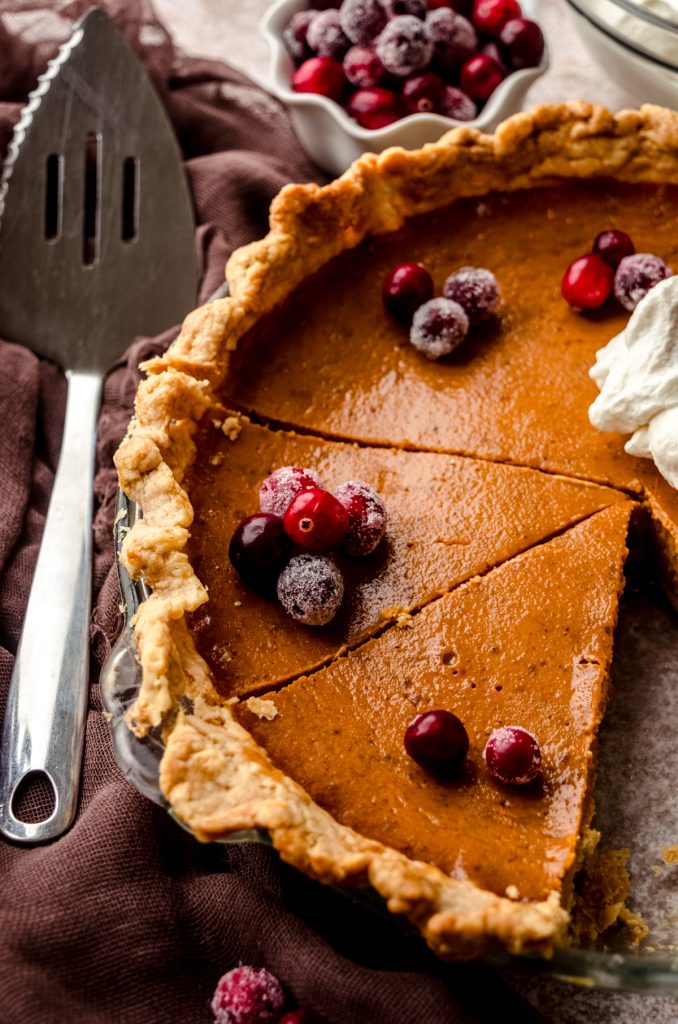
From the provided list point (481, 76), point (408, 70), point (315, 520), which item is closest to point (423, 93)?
point (408, 70)

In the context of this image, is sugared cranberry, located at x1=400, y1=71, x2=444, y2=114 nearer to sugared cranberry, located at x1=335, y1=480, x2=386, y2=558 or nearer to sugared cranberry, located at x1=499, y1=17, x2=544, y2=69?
sugared cranberry, located at x1=499, y1=17, x2=544, y2=69

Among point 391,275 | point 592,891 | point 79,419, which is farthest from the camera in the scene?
point 79,419

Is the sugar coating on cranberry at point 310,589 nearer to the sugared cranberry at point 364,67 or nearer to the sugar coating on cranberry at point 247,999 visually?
the sugar coating on cranberry at point 247,999

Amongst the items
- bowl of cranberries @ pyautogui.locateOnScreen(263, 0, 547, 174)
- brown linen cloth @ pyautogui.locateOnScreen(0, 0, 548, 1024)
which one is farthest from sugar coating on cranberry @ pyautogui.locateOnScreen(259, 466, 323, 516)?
bowl of cranberries @ pyautogui.locateOnScreen(263, 0, 547, 174)

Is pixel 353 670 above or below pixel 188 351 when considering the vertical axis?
below

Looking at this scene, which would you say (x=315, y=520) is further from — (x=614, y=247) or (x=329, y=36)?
(x=329, y=36)

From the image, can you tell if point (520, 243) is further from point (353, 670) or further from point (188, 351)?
point (353, 670)

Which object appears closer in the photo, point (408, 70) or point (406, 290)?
point (406, 290)

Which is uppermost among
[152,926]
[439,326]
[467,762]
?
[439,326]

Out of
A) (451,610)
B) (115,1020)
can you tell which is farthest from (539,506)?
(115,1020)
